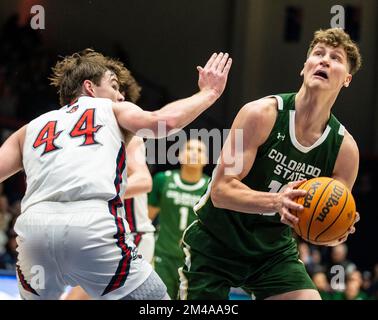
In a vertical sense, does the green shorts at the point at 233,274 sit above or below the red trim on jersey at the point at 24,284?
below

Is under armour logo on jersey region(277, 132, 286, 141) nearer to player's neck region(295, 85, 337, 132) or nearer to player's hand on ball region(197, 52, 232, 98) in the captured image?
player's neck region(295, 85, 337, 132)

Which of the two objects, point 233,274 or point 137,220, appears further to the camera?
point 137,220

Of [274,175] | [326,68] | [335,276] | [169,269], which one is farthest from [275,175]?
[335,276]

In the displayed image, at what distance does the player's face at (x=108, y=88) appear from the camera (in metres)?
4.04

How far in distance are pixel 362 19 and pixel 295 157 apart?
809 centimetres

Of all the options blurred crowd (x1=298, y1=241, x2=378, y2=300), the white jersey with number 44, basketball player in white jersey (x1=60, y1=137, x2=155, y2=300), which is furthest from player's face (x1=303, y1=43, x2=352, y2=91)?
blurred crowd (x1=298, y1=241, x2=378, y2=300)

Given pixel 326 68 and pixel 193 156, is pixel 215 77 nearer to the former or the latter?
pixel 326 68

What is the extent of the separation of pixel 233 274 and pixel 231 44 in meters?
7.80

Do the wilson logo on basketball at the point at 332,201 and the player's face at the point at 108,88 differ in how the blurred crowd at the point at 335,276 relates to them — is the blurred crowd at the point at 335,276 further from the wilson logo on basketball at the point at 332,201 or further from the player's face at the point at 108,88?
the player's face at the point at 108,88

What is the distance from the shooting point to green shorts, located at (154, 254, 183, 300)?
6559 millimetres

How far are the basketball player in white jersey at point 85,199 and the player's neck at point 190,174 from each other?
134 inches

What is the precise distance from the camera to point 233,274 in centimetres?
419

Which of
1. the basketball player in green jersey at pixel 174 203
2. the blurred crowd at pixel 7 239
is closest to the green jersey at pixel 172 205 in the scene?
the basketball player in green jersey at pixel 174 203

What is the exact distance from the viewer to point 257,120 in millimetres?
3955
